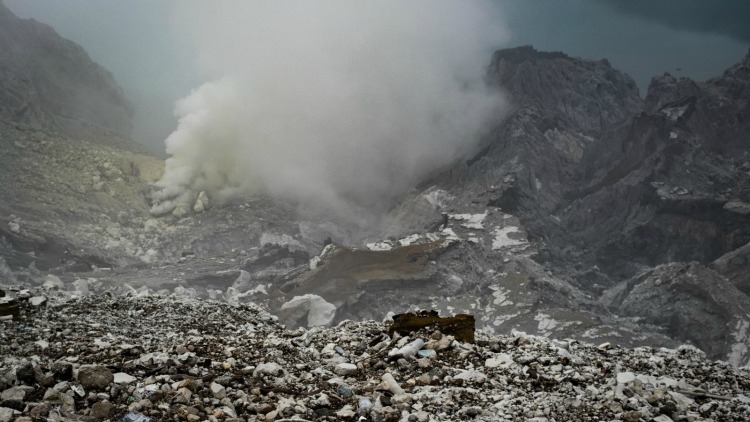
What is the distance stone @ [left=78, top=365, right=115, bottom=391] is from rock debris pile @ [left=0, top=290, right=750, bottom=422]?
0.05 feet

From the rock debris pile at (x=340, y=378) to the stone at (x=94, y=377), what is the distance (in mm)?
15

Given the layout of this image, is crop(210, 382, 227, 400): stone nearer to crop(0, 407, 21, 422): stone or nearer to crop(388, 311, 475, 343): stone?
crop(0, 407, 21, 422): stone

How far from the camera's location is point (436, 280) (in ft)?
509

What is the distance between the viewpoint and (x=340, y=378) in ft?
Answer: 31.7

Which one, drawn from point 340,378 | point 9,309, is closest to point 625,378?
point 340,378

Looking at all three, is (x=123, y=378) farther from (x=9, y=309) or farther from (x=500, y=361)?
(x=9, y=309)

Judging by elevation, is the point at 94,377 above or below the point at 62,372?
below

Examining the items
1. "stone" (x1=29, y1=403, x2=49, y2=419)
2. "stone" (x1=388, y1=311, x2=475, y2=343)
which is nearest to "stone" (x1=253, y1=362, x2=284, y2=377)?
"stone" (x1=29, y1=403, x2=49, y2=419)

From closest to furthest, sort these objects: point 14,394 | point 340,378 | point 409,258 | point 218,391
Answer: point 14,394 < point 218,391 < point 340,378 < point 409,258

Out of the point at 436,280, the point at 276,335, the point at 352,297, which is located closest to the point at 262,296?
the point at 352,297

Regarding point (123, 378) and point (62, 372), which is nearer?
point (62, 372)

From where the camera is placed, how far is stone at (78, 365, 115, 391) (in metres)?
7.75

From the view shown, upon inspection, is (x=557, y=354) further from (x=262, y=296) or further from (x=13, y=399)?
(x=262, y=296)

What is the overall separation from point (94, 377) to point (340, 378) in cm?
396
